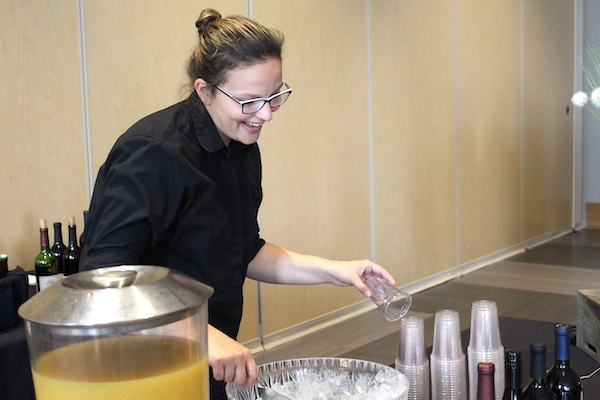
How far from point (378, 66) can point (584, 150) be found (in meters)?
5.02

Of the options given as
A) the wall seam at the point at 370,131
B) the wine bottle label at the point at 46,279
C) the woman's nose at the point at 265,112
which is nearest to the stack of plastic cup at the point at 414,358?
the woman's nose at the point at 265,112

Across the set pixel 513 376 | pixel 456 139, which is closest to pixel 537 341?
pixel 513 376

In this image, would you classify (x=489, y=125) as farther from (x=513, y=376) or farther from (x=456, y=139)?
(x=513, y=376)

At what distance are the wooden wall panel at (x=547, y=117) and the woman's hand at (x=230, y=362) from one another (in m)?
6.97

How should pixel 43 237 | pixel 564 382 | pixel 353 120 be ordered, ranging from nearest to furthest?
pixel 564 382
pixel 43 237
pixel 353 120

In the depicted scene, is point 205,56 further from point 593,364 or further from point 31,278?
point 31,278

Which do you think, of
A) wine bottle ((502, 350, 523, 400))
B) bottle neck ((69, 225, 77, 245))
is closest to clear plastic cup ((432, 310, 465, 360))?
wine bottle ((502, 350, 523, 400))

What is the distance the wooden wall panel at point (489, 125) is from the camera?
633cm

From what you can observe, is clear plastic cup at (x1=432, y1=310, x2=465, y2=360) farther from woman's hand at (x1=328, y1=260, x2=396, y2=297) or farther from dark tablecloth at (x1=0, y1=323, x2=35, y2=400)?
dark tablecloth at (x1=0, y1=323, x2=35, y2=400)

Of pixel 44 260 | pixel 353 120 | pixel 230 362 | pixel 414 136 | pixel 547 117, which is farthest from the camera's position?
pixel 547 117

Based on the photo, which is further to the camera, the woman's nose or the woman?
the woman's nose

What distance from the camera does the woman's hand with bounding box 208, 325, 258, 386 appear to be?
103cm

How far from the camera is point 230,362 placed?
3.38ft

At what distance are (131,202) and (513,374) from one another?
0.79m
